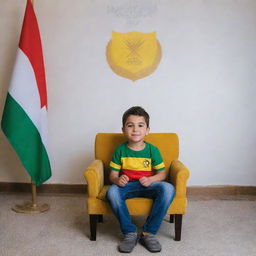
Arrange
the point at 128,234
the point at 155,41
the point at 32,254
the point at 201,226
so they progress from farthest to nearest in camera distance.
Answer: the point at 155,41 < the point at 201,226 < the point at 128,234 < the point at 32,254

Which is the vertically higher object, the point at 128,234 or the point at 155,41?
the point at 155,41

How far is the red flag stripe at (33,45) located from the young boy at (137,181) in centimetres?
98

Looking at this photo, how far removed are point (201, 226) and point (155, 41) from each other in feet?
5.72

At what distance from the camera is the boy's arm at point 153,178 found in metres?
2.45

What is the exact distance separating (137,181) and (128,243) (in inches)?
17.1

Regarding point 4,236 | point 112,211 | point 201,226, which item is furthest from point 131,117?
point 4,236

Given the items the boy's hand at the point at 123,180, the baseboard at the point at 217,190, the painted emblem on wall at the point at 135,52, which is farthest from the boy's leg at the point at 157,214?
the painted emblem on wall at the point at 135,52

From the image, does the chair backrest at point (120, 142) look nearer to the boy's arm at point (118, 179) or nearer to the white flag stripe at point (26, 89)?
the boy's arm at point (118, 179)

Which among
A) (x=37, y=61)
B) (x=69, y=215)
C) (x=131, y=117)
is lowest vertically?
(x=69, y=215)

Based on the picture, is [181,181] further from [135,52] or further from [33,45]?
[33,45]

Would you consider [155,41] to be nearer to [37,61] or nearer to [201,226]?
[37,61]

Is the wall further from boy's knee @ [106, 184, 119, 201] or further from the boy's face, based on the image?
boy's knee @ [106, 184, 119, 201]

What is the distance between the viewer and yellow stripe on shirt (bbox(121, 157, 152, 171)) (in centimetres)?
254

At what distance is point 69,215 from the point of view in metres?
2.95
